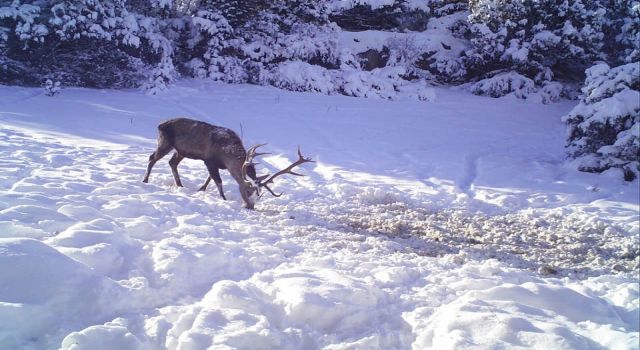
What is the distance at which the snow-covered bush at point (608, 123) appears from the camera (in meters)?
6.52

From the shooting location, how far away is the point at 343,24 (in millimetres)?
18484

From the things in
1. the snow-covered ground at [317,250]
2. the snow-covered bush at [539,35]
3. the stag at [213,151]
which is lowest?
the snow-covered ground at [317,250]

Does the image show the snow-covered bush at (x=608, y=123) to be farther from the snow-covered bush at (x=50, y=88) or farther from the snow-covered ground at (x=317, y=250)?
the snow-covered bush at (x=50, y=88)

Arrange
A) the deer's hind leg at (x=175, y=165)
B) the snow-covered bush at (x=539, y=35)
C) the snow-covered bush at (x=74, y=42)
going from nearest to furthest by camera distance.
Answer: the deer's hind leg at (x=175, y=165), the snow-covered bush at (x=74, y=42), the snow-covered bush at (x=539, y=35)

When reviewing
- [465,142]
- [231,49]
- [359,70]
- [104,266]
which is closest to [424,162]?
[465,142]

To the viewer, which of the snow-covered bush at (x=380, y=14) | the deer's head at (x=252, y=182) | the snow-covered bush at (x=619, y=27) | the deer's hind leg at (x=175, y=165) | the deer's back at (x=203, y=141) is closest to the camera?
the deer's head at (x=252, y=182)

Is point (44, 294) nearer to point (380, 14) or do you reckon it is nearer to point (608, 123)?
point (608, 123)

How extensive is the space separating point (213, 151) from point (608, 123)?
553cm

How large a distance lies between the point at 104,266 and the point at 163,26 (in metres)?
13.2

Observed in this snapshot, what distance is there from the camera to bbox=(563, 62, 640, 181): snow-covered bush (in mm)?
6516

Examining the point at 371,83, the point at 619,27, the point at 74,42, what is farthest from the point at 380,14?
the point at 74,42

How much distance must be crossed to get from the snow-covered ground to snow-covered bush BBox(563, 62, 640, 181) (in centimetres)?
32

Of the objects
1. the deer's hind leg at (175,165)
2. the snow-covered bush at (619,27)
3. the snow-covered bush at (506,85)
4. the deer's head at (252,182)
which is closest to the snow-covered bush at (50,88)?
the deer's hind leg at (175,165)

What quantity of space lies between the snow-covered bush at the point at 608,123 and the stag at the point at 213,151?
437 cm
